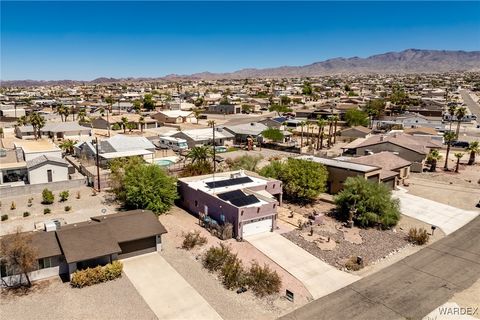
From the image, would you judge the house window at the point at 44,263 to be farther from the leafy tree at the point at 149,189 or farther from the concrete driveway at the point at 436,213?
the concrete driveway at the point at 436,213

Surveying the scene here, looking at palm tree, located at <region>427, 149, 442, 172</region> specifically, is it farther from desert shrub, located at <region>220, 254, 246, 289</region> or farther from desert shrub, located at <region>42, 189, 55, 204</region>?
desert shrub, located at <region>42, 189, 55, 204</region>

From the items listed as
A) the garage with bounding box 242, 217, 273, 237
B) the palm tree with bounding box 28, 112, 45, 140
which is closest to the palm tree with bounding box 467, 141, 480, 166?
→ the garage with bounding box 242, 217, 273, 237

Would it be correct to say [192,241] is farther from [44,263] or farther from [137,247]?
[44,263]

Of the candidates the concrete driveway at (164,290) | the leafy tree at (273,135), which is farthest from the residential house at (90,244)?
the leafy tree at (273,135)

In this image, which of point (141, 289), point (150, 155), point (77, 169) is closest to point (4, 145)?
point (77, 169)

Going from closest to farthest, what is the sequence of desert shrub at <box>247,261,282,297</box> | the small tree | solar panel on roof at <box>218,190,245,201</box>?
the small tree → desert shrub at <box>247,261,282,297</box> → solar panel on roof at <box>218,190,245,201</box>

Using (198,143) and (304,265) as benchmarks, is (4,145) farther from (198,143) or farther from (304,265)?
(304,265)

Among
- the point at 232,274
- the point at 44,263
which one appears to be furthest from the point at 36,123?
the point at 232,274
